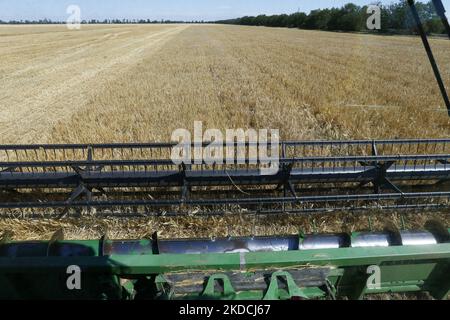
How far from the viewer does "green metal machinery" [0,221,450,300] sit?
2.04m

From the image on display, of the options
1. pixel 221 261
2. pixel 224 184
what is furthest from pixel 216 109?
pixel 221 261

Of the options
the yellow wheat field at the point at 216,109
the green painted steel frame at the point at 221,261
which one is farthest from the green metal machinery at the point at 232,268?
the yellow wheat field at the point at 216,109

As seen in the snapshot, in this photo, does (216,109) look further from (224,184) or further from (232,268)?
(232,268)

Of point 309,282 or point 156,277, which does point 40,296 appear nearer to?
point 156,277

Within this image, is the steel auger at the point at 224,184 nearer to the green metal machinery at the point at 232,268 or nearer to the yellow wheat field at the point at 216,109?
the yellow wheat field at the point at 216,109

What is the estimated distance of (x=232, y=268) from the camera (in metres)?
2.06

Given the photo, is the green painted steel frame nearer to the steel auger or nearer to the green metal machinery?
the green metal machinery

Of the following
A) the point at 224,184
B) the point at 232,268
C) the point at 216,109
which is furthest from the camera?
the point at 216,109

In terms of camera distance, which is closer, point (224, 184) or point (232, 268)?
point (232, 268)

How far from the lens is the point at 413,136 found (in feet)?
20.8

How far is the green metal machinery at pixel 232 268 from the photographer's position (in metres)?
2.04

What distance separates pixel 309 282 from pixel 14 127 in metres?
7.76

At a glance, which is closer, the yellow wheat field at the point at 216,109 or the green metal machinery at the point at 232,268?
the green metal machinery at the point at 232,268
